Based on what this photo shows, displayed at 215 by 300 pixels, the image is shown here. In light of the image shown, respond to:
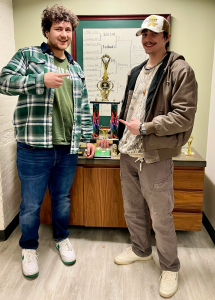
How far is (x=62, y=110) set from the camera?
176 centimetres

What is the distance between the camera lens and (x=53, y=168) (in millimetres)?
1889

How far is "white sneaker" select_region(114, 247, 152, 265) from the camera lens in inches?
76.6

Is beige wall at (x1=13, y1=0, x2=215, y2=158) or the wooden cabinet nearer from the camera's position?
the wooden cabinet

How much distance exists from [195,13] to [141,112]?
1342mm

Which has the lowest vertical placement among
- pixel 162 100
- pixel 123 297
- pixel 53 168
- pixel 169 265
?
pixel 123 297

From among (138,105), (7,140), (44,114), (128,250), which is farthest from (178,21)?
(128,250)

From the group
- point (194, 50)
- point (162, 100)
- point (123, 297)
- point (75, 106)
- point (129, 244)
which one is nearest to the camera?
point (162, 100)

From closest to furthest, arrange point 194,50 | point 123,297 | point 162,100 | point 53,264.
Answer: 1. point 162,100
2. point 123,297
3. point 53,264
4. point 194,50

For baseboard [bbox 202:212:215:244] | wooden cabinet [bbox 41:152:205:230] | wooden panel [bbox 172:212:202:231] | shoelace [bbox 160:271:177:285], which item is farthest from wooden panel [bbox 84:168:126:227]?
baseboard [bbox 202:212:215:244]

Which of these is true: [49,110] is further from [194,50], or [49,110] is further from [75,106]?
[194,50]

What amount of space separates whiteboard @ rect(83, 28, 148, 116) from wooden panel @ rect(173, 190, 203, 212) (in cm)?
112

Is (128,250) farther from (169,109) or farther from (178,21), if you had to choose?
(178,21)

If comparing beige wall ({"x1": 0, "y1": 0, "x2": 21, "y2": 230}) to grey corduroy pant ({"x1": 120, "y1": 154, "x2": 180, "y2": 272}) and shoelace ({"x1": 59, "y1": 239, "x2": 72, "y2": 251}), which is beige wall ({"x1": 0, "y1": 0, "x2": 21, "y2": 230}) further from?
grey corduroy pant ({"x1": 120, "y1": 154, "x2": 180, "y2": 272})

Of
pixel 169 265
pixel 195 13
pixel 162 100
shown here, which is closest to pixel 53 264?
pixel 169 265
